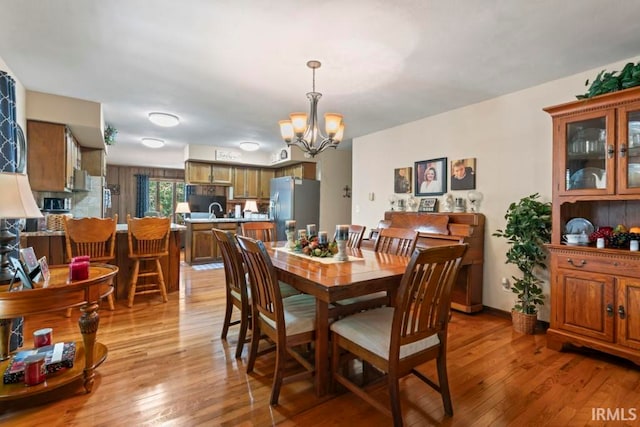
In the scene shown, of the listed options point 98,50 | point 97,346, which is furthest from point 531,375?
point 98,50

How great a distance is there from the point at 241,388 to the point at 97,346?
113cm

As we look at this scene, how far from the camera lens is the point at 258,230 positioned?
3.37 m

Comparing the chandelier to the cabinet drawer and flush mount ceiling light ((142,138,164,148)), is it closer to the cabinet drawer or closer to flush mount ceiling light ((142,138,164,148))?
the cabinet drawer

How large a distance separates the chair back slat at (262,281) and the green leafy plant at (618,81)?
2.74 metres

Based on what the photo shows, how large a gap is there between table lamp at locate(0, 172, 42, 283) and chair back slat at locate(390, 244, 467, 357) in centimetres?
191

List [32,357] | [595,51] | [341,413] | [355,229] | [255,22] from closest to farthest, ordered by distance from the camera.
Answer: [341,413] → [32,357] → [255,22] → [595,51] → [355,229]

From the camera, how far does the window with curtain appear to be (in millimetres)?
8797

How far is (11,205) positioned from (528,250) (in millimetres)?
3753

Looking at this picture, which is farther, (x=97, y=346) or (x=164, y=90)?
(x=164, y=90)

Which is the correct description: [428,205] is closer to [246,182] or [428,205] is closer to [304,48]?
[304,48]

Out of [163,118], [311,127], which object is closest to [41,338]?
[311,127]

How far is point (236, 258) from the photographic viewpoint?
223 cm

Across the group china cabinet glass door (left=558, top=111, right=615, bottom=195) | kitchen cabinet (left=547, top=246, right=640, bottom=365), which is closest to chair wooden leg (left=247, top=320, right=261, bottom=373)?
kitchen cabinet (left=547, top=246, right=640, bottom=365)

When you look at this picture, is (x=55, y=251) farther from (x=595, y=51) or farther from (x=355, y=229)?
(x=595, y=51)
